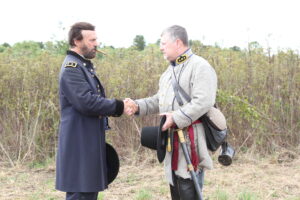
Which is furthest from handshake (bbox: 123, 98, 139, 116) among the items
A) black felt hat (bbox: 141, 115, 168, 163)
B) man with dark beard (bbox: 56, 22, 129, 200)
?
black felt hat (bbox: 141, 115, 168, 163)

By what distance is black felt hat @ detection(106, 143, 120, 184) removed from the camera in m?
4.29

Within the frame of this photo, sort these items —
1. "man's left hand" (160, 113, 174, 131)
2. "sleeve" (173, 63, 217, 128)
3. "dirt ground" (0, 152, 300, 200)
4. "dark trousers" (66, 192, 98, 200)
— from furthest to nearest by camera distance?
"dirt ground" (0, 152, 300, 200)
"dark trousers" (66, 192, 98, 200)
"man's left hand" (160, 113, 174, 131)
"sleeve" (173, 63, 217, 128)

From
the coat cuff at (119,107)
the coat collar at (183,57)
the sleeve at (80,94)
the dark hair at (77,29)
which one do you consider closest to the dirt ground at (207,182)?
the coat cuff at (119,107)

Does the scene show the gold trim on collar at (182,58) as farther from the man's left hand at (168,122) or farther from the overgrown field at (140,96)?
the overgrown field at (140,96)

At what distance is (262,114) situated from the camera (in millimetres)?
7629

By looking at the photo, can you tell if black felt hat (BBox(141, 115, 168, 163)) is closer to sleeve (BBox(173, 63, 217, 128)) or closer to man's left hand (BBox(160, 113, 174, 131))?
man's left hand (BBox(160, 113, 174, 131))

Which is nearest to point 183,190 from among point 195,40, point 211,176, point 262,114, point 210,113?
point 210,113

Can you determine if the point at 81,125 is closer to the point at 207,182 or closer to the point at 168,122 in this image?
the point at 168,122

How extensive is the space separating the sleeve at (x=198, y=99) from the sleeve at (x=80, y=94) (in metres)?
0.68

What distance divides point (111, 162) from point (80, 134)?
1.61 feet

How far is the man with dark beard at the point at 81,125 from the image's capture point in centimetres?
393

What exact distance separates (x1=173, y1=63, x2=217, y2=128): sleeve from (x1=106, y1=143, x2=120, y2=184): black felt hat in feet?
2.83

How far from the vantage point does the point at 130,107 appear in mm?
4375

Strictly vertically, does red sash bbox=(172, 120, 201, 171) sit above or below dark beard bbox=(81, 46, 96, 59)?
below
